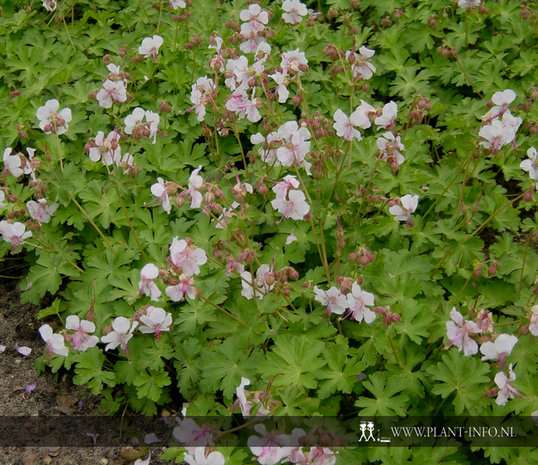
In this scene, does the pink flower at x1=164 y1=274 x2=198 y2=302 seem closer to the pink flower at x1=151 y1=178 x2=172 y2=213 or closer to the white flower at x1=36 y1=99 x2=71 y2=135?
the pink flower at x1=151 y1=178 x2=172 y2=213

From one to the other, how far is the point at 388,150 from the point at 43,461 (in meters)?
2.20

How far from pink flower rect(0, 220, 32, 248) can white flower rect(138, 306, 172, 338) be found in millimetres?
826

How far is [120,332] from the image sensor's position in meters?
2.74

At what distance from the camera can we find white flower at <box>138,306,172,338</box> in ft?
8.82

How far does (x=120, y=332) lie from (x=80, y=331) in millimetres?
178

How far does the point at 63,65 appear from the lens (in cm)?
420

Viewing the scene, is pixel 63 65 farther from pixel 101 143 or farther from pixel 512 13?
pixel 512 13

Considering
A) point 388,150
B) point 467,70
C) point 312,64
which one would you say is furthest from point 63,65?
point 467,70

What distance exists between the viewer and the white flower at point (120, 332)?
106 inches

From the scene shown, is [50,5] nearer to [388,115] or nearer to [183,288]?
[388,115]

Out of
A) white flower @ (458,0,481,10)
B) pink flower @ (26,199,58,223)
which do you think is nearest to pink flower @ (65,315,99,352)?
pink flower @ (26,199,58,223)

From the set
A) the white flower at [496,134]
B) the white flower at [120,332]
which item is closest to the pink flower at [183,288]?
the white flower at [120,332]

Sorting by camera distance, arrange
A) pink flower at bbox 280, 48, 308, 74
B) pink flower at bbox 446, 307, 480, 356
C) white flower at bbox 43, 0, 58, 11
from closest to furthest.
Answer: pink flower at bbox 446, 307, 480, 356
pink flower at bbox 280, 48, 308, 74
white flower at bbox 43, 0, 58, 11

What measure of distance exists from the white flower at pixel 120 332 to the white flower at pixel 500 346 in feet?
4.74
